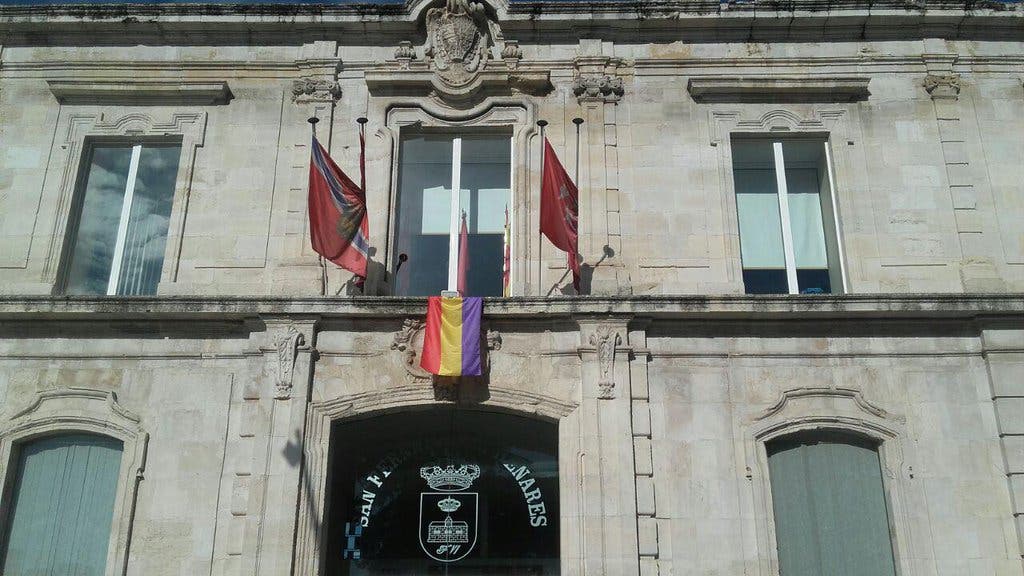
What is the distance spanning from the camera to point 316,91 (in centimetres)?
1401

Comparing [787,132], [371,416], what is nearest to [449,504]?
[371,416]

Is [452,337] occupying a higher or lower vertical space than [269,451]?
higher

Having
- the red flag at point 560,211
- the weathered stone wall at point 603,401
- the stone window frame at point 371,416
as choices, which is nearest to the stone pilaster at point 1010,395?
the weathered stone wall at point 603,401

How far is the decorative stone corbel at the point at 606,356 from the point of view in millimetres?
11859

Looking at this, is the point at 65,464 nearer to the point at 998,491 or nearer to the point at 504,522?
the point at 504,522

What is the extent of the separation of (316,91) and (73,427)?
5.70 metres

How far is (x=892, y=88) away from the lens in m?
13.9

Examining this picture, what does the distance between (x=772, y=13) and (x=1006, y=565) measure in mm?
8080

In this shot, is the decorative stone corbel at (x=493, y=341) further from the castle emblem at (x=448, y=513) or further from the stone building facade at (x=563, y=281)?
the castle emblem at (x=448, y=513)

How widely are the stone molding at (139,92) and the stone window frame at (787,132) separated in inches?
285

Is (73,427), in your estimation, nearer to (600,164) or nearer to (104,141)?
(104,141)

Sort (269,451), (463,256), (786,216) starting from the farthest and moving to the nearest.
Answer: (786,216) < (463,256) < (269,451)

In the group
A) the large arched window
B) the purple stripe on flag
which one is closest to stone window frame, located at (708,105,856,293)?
the purple stripe on flag

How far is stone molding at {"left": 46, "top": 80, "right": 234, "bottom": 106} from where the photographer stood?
14.1m
